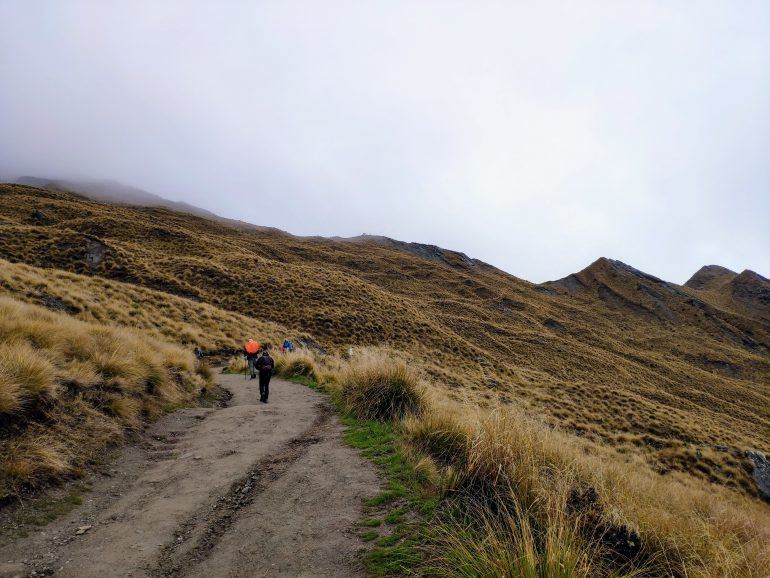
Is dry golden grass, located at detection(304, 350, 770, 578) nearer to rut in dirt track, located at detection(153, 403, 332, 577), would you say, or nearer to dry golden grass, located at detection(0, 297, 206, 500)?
rut in dirt track, located at detection(153, 403, 332, 577)

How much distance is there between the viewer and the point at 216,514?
174 inches

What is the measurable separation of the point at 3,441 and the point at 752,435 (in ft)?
145

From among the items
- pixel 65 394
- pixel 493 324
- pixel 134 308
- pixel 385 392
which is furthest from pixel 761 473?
pixel 493 324

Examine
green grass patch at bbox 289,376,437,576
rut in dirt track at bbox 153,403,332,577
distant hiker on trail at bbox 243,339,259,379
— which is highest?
green grass patch at bbox 289,376,437,576

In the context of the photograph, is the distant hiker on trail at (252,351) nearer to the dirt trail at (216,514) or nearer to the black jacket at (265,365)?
the black jacket at (265,365)

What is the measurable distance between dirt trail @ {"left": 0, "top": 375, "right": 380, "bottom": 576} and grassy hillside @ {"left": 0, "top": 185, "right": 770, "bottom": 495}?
4551 millimetres

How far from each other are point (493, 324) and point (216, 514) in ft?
172

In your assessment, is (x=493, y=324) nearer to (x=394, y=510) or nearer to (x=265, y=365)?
(x=265, y=365)

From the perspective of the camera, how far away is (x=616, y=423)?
991 inches

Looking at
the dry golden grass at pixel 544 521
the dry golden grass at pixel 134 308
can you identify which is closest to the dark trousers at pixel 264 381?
the dry golden grass at pixel 544 521

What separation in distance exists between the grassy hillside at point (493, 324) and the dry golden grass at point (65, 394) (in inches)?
289

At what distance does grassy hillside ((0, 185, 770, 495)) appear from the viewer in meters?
25.3

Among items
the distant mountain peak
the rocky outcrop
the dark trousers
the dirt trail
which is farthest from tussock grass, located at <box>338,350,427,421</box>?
the distant mountain peak

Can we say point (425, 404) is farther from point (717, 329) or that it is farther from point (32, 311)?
point (717, 329)
